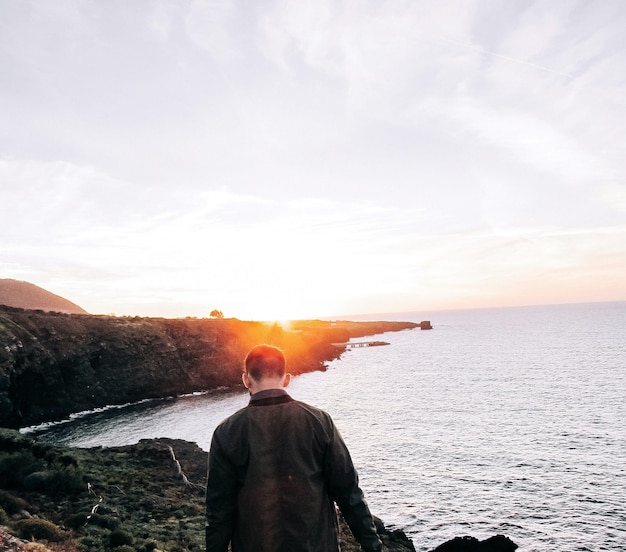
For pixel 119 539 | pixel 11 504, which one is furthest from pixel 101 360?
pixel 119 539

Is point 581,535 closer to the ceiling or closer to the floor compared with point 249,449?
closer to the floor

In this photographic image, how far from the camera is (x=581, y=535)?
23438mm

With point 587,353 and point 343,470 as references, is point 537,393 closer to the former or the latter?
point 587,353

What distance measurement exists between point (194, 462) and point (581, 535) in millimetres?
25695

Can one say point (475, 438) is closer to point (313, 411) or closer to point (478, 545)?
point (478, 545)

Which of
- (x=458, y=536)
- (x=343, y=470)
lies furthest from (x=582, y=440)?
(x=343, y=470)

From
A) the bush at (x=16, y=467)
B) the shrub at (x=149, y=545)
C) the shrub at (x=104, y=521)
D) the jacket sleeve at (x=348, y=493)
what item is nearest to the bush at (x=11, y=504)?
the shrub at (x=104, y=521)

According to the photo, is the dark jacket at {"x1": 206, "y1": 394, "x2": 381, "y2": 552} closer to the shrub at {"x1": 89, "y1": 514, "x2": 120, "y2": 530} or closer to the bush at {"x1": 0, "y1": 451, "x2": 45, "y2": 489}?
the shrub at {"x1": 89, "y1": 514, "x2": 120, "y2": 530}

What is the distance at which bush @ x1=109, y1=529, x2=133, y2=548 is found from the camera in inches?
596

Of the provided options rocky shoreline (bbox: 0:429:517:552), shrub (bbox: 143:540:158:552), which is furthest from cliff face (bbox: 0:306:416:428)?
shrub (bbox: 143:540:158:552)

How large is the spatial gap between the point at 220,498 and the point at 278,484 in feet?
1.96

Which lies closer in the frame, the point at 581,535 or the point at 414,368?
the point at 581,535

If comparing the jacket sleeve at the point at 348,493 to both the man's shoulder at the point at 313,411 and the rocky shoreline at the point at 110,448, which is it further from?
the rocky shoreline at the point at 110,448

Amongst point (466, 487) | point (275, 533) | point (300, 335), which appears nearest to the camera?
point (275, 533)
